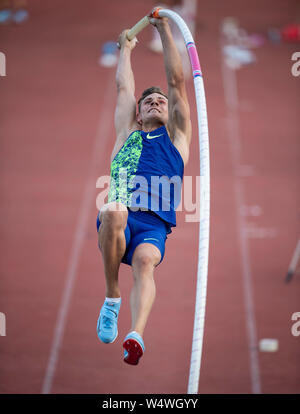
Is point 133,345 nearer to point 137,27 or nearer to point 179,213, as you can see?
point 137,27

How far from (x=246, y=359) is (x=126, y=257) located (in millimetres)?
3869

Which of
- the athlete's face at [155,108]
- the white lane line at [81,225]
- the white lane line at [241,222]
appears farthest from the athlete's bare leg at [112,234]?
the white lane line at [241,222]

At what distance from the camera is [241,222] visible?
984 centimetres

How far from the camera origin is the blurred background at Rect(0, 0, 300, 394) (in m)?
6.94

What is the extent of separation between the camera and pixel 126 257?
141 inches

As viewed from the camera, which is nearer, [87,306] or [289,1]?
[87,306]

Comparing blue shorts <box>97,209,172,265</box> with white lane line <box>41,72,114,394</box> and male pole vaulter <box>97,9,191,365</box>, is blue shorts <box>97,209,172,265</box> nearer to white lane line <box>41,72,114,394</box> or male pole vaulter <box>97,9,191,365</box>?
male pole vaulter <box>97,9,191,365</box>

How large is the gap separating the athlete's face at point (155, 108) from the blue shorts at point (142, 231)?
24.6 inches

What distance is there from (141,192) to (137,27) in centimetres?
114

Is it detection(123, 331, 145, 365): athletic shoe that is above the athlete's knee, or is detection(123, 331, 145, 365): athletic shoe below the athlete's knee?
below

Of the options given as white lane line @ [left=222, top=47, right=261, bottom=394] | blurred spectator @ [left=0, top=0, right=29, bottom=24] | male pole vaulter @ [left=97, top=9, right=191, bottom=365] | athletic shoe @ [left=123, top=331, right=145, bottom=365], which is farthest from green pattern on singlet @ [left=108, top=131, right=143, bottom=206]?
blurred spectator @ [left=0, top=0, right=29, bottom=24]

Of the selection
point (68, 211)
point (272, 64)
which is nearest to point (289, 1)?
point (272, 64)

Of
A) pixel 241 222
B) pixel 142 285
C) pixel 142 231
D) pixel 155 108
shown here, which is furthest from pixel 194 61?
pixel 241 222
